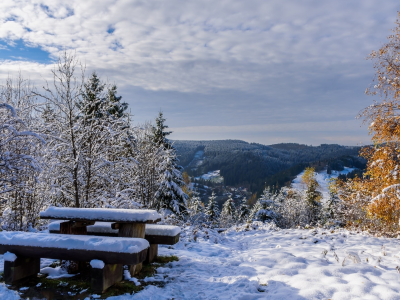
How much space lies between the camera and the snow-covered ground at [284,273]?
3436 mm

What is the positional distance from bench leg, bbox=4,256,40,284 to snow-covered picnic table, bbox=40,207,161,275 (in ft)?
1.99

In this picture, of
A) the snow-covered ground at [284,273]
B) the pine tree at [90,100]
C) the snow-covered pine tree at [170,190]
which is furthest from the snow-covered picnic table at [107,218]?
the snow-covered pine tree at [170,190]

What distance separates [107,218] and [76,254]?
62 centimetres

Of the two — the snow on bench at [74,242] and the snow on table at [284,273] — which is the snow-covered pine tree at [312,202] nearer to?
the snow on table at [284,273]

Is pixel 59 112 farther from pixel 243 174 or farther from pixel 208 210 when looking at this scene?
pixel 243 174

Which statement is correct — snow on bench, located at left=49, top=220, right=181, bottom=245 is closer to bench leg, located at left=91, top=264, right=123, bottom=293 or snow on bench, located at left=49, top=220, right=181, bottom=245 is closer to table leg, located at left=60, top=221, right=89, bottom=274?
table leg, located at left=60, top=221, right=89, bottom=274

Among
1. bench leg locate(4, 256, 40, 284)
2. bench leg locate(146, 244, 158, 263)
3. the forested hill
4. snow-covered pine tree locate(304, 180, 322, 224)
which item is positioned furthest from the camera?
the forested hill

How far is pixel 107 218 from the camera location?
384cm

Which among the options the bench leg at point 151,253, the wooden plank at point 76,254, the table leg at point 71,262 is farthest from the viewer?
the bench leg at point 151,253

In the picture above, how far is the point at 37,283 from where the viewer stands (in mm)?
3682

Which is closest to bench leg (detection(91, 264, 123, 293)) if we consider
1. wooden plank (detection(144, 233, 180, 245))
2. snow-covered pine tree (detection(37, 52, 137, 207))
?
wooden plank (detection(144, 233, 180, 245))

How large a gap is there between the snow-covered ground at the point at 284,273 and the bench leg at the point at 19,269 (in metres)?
0.14

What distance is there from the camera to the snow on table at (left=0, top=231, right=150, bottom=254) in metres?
3.30

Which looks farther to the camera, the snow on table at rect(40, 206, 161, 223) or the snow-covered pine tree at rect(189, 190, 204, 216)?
the snow-covered pine tree at rect(189, 190, 204, 216)
